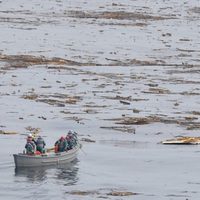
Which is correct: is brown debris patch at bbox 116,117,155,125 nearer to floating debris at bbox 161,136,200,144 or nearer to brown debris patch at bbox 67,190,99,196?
floating debris at bbox 161,136,200,144

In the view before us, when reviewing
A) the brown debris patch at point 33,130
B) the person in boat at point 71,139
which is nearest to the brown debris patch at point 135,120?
the brown debris patch at point 33,130

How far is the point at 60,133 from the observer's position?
59.2 metres

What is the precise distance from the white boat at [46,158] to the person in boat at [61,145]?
0.45 meters

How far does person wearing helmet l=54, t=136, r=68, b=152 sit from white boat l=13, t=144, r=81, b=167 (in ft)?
1.49

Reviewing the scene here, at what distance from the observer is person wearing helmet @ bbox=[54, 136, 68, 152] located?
53312mm

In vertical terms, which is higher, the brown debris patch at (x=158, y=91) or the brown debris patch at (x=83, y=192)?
the brown debris patch at (x=158, y=91)

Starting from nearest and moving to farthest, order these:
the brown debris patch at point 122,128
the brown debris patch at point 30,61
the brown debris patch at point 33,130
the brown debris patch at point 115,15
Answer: the brown debris patch at point 33,130 → the brown debris patch at point 122,128 → the brown debris patch at point 30,61 → the brown debris patch at point 115,15

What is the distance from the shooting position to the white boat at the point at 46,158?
166 feet

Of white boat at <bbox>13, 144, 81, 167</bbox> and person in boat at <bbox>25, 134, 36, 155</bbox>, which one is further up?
person in boat at <bbox>25, 134, 36, 155</bbox>

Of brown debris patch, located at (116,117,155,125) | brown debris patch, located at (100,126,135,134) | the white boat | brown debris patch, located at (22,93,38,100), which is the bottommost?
the white boat

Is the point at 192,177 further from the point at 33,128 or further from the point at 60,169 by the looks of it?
the point at 33,128

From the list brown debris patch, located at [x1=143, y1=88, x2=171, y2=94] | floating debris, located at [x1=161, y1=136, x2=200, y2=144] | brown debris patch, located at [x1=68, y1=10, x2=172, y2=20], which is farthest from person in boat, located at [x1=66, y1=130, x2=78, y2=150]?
brown debris patch, located at [x1=68, y1=10, x2=172, y2=20]

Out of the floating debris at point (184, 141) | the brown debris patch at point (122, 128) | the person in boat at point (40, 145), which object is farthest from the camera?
the brown debris patch at point (122, 128)

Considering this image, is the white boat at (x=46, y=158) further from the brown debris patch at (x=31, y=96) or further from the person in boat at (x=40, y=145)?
the brown debris patch at (x=31, y=96)
